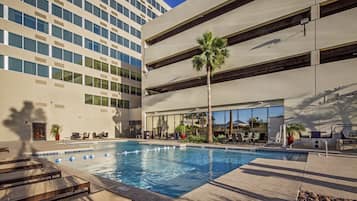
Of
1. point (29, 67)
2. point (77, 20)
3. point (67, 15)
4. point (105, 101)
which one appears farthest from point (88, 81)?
point (67, 15)

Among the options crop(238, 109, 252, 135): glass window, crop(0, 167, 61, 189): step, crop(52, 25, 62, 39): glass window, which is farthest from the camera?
crop(52, 25, 62, 39): glass window

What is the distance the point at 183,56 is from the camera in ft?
85.9

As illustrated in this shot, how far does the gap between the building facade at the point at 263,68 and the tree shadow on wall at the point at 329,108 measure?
0.05 metres

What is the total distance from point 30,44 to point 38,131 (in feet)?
30.4

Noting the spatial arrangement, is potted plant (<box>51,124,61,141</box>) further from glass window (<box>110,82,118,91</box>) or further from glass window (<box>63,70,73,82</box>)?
glass window (<box>110,82,118,91</box>)

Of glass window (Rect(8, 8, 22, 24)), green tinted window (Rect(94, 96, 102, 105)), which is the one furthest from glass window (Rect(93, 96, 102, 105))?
glass window (Rect(8, 8, 22, 24))

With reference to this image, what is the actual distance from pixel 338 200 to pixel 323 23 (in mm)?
16099

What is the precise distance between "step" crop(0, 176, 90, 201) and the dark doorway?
21326 mm

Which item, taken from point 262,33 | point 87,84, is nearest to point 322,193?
point 262,33

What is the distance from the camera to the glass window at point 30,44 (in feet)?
71.0

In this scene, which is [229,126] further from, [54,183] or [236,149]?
[54,183]

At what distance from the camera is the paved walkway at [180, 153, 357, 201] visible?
4512mm

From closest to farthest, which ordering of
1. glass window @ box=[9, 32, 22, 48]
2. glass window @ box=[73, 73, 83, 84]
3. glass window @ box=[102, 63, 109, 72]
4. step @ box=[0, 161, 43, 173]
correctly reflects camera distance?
step @ box=[0, 161, 43, 173] → glass window @ box=[9, 32, 22, 48] → glass window @ box=[73, 73, 83, 84] → glass window @ box=[102, 63, 109, 72]

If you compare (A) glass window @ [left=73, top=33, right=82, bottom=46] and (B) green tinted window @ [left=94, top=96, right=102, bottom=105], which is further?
(B) green tinted window @ [left=94, top=96, right=102, bottom=105]
